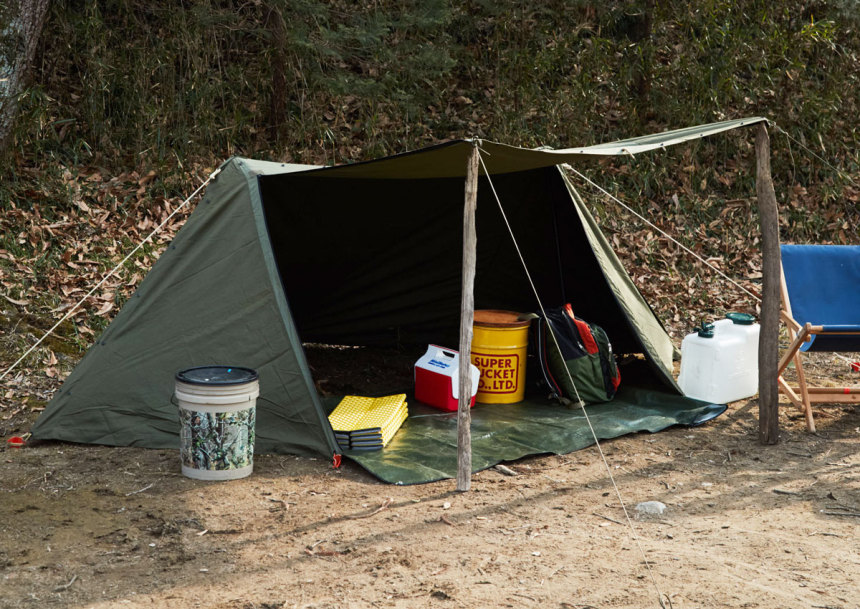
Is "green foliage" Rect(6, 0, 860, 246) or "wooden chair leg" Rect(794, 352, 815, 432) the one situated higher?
"green foliage" Rect(6, 0, 860, 246)

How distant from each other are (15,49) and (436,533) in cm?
557

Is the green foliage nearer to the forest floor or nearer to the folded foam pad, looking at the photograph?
the folded foam pad

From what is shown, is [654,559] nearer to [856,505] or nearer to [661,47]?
[856,505]

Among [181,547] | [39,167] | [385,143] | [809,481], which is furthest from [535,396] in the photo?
[39,167]

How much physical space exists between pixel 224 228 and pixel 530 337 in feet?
6.69

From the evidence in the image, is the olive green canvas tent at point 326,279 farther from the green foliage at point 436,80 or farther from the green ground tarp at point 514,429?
the green foliage at point 436,80

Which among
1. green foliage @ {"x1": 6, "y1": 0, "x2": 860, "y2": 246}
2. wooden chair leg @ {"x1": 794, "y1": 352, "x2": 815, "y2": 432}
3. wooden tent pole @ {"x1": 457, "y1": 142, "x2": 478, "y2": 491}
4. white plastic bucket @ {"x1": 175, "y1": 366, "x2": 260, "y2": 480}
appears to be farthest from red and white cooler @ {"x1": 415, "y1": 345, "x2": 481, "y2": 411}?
green foliage @ {"x1": 6, "y1": 0, "x2": 860, "y2": 246}

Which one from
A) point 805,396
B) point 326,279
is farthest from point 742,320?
point 326,279

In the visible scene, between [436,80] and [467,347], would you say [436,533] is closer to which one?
[467,347]

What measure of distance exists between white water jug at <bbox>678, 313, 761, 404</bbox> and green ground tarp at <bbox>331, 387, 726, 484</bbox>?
15 centimetres

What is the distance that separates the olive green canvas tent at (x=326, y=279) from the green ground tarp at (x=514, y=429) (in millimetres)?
243

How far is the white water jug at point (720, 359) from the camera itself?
514 cm

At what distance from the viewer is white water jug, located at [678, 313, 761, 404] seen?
5.14m

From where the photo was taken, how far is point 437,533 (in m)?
3.34
